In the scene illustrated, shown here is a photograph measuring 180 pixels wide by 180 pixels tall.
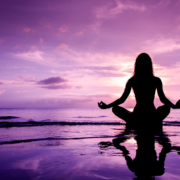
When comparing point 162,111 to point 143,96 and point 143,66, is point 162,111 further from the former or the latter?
point 143,66

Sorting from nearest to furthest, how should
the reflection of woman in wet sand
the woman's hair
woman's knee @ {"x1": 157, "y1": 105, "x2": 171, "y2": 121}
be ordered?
woman's knee @ {"x1": 157, "y1": 105, "x2": 171, "y2": 121}, the reflection of woman in wet sand, the woman's hair

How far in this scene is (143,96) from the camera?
3.98 metres

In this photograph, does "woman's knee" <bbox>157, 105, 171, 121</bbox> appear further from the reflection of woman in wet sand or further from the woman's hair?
the woman's hair

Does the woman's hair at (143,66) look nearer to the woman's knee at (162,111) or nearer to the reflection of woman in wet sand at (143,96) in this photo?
the reflection of woman in wet sand at (143,96)

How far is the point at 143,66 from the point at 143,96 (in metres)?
0.76

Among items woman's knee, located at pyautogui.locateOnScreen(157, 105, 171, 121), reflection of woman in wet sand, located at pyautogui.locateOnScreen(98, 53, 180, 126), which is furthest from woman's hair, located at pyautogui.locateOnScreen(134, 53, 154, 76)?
woman's knee, located at pyautogui.locateOnScreen(157, 105, 171, 121)

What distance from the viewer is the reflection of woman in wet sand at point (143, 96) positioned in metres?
3.69

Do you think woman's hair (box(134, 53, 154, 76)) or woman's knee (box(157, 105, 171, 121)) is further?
woman's hair (box(134, 53, 154, 76))

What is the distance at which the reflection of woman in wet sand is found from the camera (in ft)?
12.1

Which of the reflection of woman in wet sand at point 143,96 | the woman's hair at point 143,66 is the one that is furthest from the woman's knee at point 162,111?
the woman's hair at point 143,66

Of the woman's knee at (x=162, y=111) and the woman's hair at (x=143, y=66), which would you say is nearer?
the woman's knee at (x=162, y=111)

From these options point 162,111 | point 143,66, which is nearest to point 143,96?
point 162,111

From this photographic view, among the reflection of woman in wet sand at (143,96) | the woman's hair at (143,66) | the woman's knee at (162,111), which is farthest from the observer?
the woman's hair at (143,66)

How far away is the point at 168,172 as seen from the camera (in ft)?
8.87
